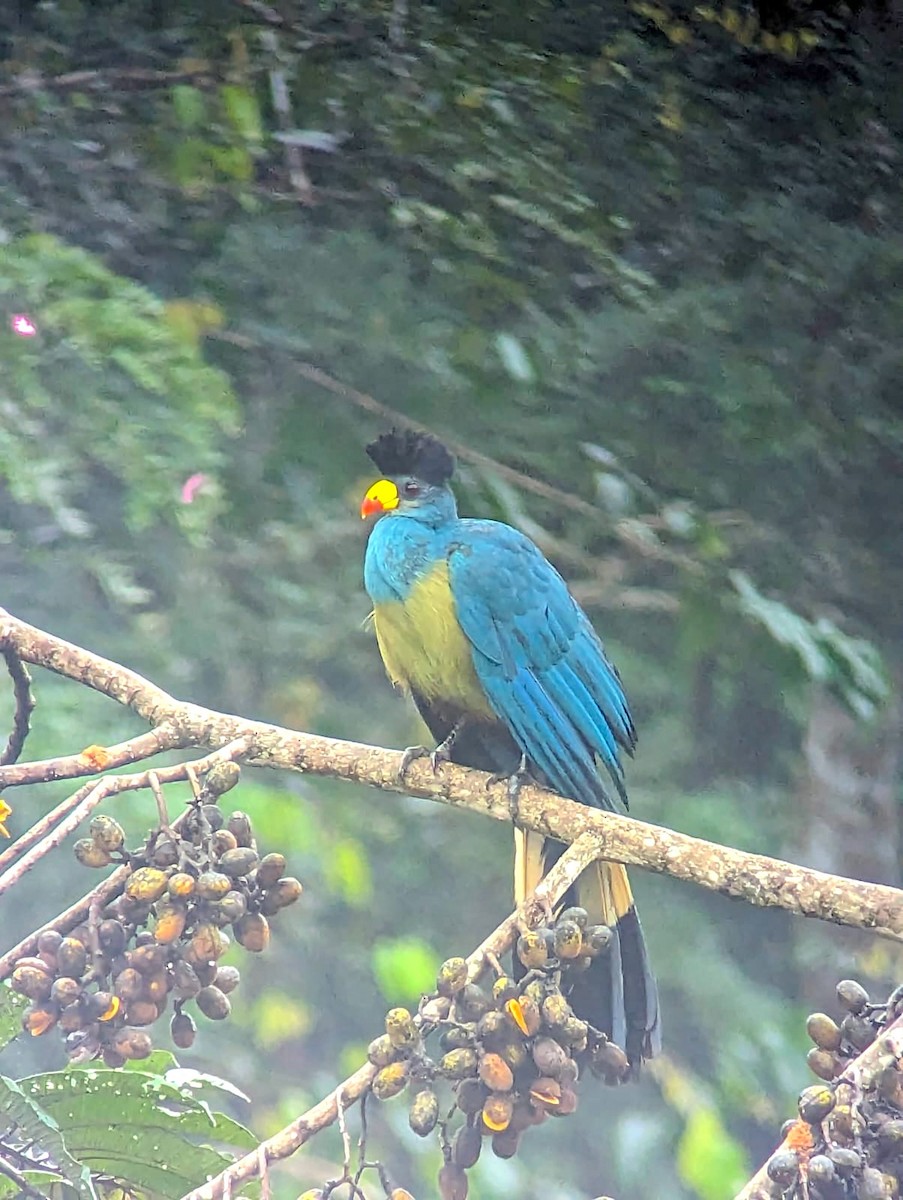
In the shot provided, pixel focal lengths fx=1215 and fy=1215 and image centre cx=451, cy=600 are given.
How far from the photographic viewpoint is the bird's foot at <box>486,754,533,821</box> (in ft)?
4.63

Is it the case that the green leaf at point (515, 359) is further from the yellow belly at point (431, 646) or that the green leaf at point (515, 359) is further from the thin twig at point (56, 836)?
the thin twig at point (56, 836)

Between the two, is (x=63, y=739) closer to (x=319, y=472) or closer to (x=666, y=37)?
(x=319, y=472)

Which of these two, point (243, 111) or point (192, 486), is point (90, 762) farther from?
point (243, 111)

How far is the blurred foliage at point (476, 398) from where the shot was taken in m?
1.38

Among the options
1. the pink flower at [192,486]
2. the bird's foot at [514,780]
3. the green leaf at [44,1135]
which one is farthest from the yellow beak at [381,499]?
the green leaf at [44,1135]

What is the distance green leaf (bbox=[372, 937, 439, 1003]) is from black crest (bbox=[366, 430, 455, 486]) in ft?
1.80

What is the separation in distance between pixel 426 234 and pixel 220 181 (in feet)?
0.87

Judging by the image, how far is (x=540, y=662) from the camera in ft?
4.75

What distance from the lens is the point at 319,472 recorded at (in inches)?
59.1

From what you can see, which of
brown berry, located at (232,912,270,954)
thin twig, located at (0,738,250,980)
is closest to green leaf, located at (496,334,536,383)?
thin twig, located at (0,738,250,980)

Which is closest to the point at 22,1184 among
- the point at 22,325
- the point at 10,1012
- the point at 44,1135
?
the point at 44,1135

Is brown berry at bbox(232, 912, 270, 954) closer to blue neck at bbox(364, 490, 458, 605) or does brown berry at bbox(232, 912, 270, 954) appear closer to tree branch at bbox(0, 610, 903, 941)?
tree branch at bbox(0, 610, 903, 941)

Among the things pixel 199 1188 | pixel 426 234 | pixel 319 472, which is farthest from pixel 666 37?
pixel 199 1188

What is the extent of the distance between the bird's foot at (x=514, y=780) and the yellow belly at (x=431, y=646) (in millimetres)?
75
